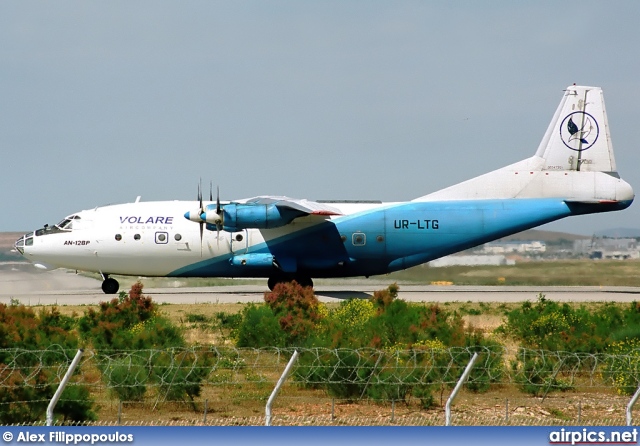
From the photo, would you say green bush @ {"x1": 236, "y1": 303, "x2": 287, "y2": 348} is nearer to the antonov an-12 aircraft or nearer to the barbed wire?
the barbed wire

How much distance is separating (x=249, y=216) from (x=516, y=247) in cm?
1939

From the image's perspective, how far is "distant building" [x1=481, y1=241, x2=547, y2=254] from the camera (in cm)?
4875

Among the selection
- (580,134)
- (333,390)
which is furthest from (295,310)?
(580,134)

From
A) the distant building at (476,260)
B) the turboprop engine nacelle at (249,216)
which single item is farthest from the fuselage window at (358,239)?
the distant building at (476,260)

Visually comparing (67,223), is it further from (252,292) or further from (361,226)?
(361,226)

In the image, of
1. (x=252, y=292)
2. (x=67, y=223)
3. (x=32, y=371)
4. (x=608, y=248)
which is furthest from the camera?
(x=608, y=248)

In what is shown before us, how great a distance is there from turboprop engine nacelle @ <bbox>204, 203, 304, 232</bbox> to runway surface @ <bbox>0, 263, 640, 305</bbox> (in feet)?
10.5

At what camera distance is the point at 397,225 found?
37.8 m

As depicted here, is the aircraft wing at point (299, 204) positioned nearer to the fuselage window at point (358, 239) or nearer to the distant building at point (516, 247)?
the fuselage window at point (358, 239)

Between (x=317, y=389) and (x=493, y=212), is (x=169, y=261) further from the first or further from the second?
(x=317, y=389)

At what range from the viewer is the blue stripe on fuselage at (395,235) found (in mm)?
37688

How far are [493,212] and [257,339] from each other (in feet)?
53.5

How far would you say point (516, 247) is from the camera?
50.0m

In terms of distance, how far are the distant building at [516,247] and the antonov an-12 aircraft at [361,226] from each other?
1010cm
